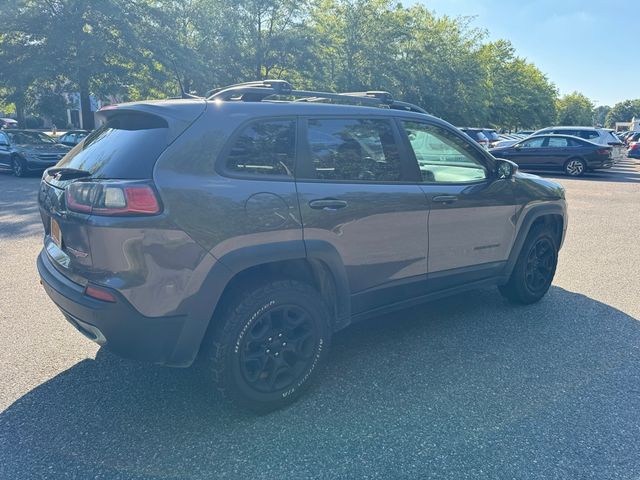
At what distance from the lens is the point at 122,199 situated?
2.32 meters

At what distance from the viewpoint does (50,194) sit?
277 centimetres

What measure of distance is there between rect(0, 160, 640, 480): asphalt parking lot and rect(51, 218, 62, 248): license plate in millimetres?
950

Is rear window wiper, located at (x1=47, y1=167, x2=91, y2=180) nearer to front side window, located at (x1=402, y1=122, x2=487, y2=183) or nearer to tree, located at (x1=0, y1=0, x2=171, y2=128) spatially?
front side window, located at (x1=402, y1=122, x2=487, y2=183)

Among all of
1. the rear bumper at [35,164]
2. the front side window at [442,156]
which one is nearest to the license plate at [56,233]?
the front side window at [442,156]

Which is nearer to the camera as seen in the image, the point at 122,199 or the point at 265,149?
the point at 122,199

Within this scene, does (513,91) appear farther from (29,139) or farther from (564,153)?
(29,139)

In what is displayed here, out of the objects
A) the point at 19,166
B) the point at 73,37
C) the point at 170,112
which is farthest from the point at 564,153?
the point at 73,37

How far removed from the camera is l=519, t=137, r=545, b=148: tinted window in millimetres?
Result: 17031

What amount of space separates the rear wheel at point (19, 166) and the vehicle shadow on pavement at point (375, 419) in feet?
42.8

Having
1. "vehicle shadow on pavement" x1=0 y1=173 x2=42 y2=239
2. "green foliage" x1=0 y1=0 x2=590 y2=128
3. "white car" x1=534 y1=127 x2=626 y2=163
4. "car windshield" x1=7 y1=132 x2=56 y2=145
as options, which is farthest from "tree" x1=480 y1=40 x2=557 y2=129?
"vehicle shadow on pavement" x1=0 y1=173 x2=42 y2=239

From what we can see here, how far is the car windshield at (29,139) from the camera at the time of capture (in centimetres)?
1437

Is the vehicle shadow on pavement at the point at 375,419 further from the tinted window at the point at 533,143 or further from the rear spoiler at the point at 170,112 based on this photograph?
the tinted window at the point at 533,143

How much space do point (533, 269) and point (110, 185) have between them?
3.75 meters

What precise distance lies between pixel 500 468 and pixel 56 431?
2342 millimetres
